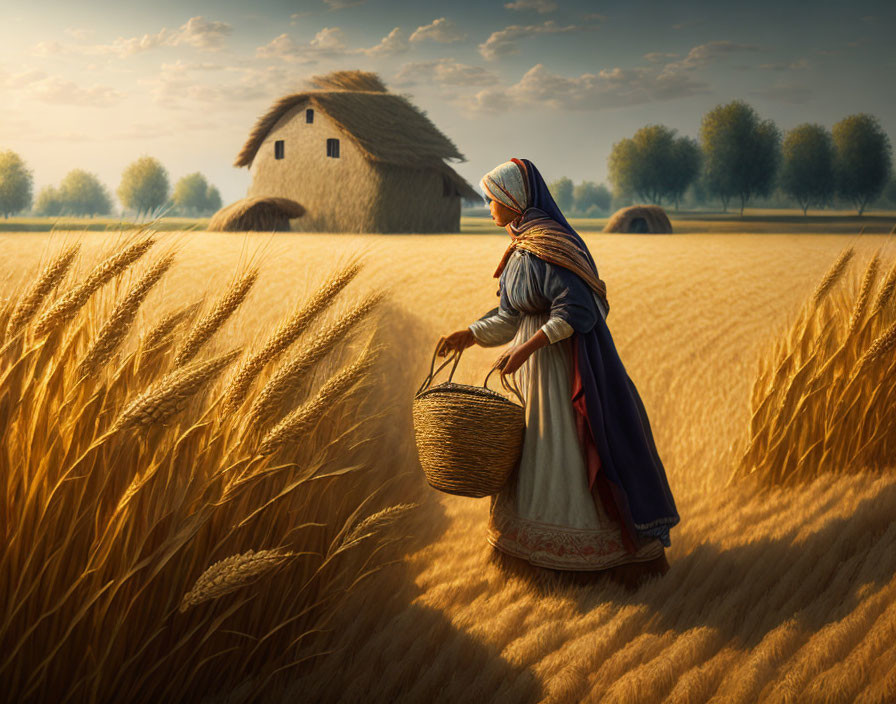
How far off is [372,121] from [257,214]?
281 centimetres

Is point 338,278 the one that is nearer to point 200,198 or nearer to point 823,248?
point 823,248

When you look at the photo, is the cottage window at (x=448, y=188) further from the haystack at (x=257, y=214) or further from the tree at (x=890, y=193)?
the tree at (x=890, y=193)

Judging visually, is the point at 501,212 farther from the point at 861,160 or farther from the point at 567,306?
the point at 861,160

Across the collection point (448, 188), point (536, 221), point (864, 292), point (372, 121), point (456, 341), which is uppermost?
point (372, 121)

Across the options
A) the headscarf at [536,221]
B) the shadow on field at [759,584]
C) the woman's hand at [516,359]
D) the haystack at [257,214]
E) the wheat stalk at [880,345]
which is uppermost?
the haystack at [257,214]

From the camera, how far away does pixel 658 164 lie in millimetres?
28688

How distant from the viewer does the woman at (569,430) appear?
2303 millimetres

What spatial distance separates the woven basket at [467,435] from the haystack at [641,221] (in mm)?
15576

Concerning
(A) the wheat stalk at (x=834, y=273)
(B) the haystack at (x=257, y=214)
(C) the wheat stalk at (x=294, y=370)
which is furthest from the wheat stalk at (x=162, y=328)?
(B) the haystack at (x=257, y=214)

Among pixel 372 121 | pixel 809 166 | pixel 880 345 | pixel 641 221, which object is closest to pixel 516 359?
pixel 880 345

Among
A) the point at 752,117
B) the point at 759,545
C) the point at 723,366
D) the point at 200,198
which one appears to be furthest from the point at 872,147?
the point at 200,198

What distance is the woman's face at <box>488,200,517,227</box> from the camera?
2361 millimetres

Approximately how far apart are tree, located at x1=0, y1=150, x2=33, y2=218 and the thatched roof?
36.3 feet

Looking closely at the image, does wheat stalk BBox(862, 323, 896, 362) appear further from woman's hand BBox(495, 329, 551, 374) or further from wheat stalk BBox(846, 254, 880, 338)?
woman's hand BBox(495, 329, 551, 374)
